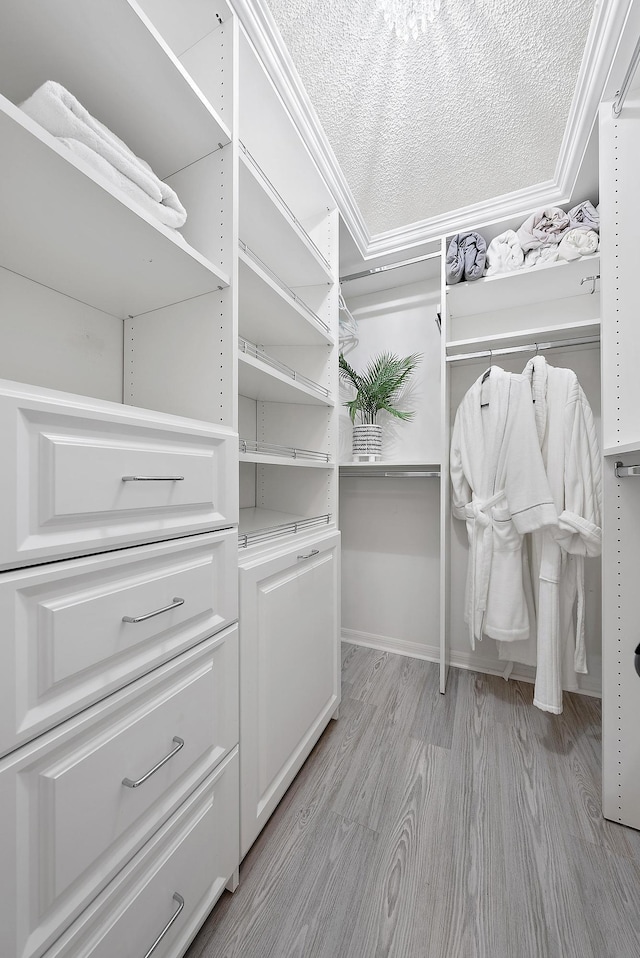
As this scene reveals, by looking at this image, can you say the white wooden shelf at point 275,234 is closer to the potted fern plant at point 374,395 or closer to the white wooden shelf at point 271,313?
the white wooden shelf at point 271,313

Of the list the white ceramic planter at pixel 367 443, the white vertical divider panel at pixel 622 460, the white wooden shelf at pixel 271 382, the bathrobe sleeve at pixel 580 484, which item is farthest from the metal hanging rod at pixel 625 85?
the white ceramic planter at pixel 367 443

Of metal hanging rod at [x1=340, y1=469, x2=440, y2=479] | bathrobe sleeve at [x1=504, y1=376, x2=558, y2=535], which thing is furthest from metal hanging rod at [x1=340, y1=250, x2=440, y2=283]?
metal hanging rod at [x1=340, y1=469, x2=440, y2=479]

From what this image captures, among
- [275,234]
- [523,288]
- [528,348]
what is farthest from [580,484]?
[275,234]

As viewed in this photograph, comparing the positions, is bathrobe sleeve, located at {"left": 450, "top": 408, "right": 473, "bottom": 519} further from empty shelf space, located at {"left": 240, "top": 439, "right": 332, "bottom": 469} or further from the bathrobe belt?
empty shelf space, located at {"left": 240, "top": 439, "right": 332, "bottom": 469}

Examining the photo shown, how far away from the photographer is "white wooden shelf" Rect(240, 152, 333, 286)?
3.49 ft

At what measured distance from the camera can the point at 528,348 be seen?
1.71m

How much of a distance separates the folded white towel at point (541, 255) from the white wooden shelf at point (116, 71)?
142cm

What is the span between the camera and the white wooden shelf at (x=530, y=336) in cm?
159

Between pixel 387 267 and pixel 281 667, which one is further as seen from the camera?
pixel 387 267

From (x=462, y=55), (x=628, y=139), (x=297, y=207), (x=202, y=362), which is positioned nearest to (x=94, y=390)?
(x=202, y=362)

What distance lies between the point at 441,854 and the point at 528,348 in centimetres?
189

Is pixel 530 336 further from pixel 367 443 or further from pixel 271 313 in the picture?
pixel 271 313

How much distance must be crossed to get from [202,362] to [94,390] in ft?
1.01

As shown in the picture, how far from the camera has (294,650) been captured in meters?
1.19
